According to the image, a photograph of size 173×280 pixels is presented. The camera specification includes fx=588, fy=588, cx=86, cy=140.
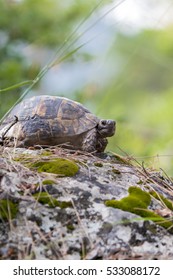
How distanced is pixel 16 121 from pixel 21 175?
0.65 metres

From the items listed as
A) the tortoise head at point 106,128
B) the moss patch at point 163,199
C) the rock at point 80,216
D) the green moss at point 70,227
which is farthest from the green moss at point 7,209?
the tortoise head at point 106,128

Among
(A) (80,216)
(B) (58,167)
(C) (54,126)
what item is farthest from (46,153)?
(A) (80,216)

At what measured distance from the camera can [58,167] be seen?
2.86m

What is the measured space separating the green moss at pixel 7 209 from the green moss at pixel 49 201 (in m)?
0.11

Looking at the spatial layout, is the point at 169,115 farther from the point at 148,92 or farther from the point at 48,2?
the point at 48,2

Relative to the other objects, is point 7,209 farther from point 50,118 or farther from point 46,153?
point 50,118

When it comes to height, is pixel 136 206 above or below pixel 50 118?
below

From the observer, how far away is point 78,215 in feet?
8.38

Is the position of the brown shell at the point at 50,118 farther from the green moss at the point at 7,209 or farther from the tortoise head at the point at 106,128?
the green moss at the point at 7,209

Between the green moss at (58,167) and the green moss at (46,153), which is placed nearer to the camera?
the green moss at (58,167)

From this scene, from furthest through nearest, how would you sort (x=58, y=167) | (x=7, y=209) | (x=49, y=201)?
(x=58, y=167) < (x=49, y=201) < (x=7, y=209)

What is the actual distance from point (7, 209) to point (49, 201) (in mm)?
201

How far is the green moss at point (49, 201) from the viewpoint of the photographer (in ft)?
8.47
